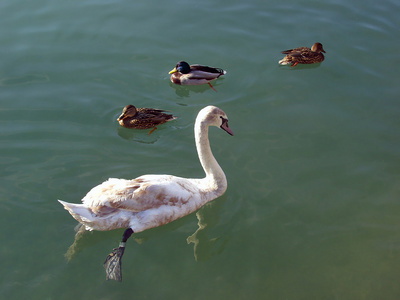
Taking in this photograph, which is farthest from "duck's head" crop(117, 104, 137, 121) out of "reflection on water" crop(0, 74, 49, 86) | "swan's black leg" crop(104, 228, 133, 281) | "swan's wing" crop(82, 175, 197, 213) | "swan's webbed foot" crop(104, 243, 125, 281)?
"swan's webbed foot" crop(104, 243, 125, 281)

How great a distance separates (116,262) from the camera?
5746 mm

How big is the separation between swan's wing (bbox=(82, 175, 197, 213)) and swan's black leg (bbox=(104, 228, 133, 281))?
0.42 meters

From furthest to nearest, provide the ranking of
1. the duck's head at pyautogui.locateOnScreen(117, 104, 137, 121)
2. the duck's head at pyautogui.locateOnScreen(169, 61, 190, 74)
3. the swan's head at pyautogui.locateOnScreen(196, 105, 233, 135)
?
the duck's head at pyautogui.locateOnScreen(169, 61, 190, 74), the duck's head at pyautogui.locateOnScreen(117, 104, 137, 121), the swan's head at pyautogui.locateOnScreen(196, 105, 233, 135)

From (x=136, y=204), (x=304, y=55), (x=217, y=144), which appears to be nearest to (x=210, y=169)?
(x=217, y=144)

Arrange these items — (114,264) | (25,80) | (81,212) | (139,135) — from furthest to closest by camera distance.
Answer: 1. (25,80)
2. (139,135)
3. (81,212)
4. (114,264)

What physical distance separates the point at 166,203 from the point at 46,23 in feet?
23.7

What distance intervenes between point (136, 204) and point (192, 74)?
4.06m

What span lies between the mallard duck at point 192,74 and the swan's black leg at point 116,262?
4.23 metres

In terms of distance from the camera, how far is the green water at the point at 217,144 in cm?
592

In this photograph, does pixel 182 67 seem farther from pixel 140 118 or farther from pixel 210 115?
pixel 210 115

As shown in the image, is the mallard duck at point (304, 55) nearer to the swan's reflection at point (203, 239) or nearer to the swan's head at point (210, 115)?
the swan's head at point (210, 115)

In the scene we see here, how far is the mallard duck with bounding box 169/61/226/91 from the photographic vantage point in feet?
30.6

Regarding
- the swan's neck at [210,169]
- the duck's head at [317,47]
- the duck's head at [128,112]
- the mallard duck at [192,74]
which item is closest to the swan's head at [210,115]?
the swan's neck at [210,169]

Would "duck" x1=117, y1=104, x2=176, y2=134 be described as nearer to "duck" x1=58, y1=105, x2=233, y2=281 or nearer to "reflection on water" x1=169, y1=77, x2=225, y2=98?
"reflection on water" x1=169, y1=77, x2=225, y2=98
